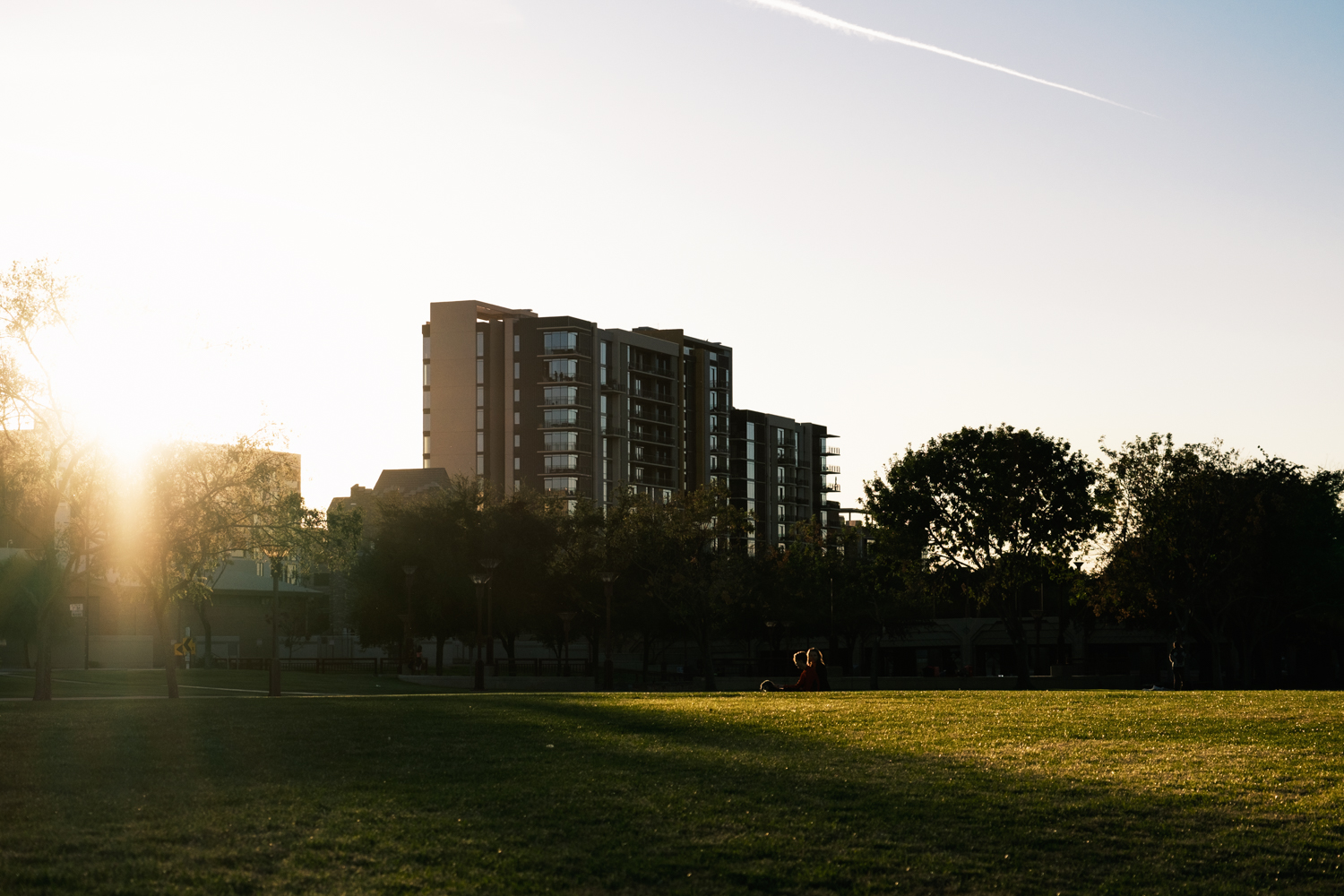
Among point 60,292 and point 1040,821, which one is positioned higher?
point 60,292

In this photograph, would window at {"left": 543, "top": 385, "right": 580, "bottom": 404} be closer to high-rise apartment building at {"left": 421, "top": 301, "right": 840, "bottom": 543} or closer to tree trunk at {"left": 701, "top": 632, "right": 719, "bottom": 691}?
high-rise apartment building at {"left": 421, "top": 301, "right": 840, "bottom": 543}

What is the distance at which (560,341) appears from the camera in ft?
494

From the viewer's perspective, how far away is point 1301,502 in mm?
62000

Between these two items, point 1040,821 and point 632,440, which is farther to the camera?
point 632,440

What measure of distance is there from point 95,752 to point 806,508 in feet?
597

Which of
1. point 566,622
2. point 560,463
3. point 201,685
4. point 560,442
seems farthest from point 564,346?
point 201,685

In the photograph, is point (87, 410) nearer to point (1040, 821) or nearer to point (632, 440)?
point (1040, 821)

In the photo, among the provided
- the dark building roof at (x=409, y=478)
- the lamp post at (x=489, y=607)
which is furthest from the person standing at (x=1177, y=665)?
the dark building roof at (x=409, y=478)

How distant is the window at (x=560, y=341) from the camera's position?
494ft

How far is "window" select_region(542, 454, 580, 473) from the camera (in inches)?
5935

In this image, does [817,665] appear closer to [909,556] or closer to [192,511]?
[192,511]

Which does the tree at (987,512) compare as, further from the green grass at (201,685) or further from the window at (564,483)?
the window at (564,483)

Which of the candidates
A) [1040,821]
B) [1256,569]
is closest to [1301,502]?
[1256,569]

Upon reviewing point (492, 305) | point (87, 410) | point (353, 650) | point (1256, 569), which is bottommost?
point (353, 650)
